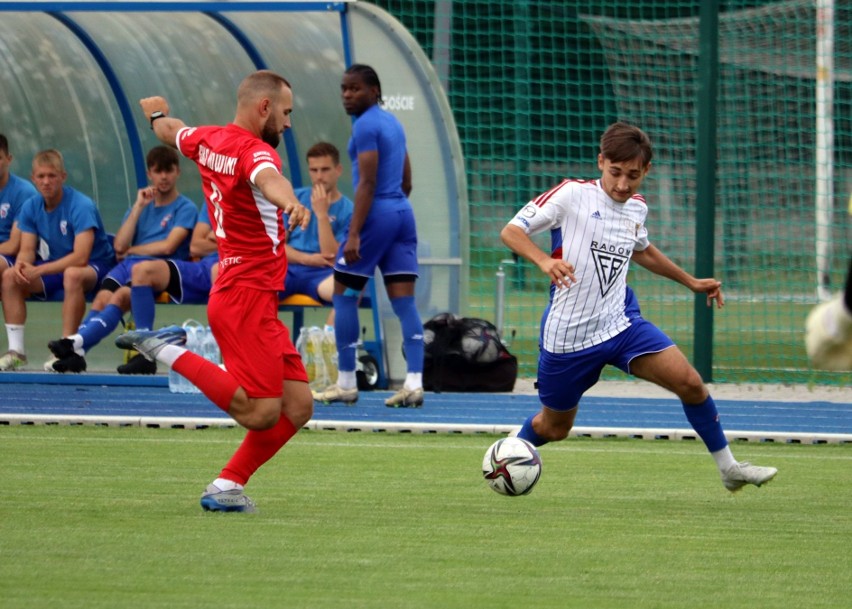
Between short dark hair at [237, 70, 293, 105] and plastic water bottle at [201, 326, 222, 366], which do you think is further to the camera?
plastic water bottle at [201, 326, 222, 366]

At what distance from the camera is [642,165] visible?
638 cm

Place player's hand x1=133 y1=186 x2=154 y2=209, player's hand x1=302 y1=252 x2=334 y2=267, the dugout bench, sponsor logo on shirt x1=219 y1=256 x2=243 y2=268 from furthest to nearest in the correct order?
1. player's hand x1=133 y1=186 x2=154 y2=209
2. the dugout bench
3. player's hand x1=302 y1=252 x2=334 y2=267
4. sponsor logo on shirt x1=219 y1=256 x2=243 y2=268

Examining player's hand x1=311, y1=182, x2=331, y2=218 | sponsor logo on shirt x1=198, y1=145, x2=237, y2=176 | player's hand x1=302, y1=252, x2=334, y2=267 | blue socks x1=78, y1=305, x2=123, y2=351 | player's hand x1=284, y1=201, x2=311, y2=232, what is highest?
sponsor logo on shirt x1=198, y1=145, x2=237, y2=176

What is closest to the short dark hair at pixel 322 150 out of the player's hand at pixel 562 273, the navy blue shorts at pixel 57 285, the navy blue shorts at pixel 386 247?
the navy blue shorts at pixel 386 247

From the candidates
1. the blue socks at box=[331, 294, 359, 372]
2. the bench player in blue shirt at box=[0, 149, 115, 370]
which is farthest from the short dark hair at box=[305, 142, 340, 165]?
the bench player in blue shirt at box=[0, 149, 115, 370]

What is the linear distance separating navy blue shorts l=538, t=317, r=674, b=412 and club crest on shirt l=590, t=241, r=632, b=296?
0.65ft

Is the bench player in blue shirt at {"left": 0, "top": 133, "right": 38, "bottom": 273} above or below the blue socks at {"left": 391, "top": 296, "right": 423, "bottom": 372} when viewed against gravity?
above

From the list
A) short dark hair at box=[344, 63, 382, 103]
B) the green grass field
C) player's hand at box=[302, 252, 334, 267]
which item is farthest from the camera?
player's hand at box=[302, 252, 334, 267]

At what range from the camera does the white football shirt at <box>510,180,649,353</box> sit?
21.1ft

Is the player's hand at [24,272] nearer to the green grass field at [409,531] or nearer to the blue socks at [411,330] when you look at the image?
the blue socks at [411,330]

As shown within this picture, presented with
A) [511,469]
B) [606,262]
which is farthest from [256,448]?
[606,262]

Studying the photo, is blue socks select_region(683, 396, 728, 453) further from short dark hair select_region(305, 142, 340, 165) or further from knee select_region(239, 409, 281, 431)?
short dark hair select_region(305, 142, 340, 165)

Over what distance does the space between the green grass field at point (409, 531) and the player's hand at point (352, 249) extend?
2.11 metres

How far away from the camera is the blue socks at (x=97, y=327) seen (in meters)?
10.9
